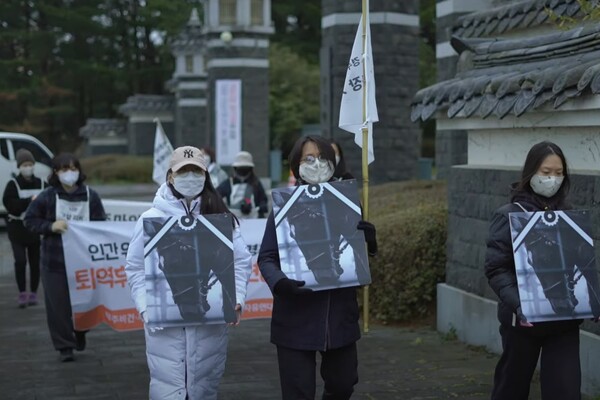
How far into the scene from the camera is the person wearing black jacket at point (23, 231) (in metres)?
11.9

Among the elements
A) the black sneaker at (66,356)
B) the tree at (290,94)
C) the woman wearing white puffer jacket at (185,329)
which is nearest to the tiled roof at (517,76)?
the woman wearing white puffer jacket at (185,329)

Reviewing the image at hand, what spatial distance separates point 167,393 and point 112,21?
51156mm

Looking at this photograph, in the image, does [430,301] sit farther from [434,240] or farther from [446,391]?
[446,391]

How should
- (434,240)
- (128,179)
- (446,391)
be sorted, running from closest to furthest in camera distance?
(446,391), (434,240), (128,179)

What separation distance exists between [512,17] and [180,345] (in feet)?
17.4

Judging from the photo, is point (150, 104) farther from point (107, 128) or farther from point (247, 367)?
point (247, 367)

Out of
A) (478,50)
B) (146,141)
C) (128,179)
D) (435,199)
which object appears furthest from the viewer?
(146,141)

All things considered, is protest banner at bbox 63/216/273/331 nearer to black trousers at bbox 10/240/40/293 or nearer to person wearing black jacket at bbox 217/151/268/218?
person wearing black jacket at bbox 217/151/268/218

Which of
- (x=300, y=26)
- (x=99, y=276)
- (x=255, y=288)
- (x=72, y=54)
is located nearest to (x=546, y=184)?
(x=255, y=288)

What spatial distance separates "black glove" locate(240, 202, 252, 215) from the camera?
1120cm

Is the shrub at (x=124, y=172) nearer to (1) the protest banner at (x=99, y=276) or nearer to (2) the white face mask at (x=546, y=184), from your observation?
(1) the protest banner at (x=99, y=276)

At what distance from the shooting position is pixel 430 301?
10.4 metres

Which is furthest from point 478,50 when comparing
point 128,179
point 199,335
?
point 128,179

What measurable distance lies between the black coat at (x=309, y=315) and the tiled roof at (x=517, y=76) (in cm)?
209
